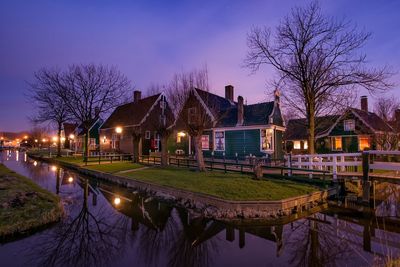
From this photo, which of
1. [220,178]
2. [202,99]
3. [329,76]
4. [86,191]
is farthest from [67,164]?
[329,76]

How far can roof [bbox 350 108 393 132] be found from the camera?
30.0 meters

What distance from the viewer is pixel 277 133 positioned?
24.0m

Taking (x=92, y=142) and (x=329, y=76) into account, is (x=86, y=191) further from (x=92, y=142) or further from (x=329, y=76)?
(x=92, y=142)

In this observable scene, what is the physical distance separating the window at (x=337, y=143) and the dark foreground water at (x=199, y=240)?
81.1 ft

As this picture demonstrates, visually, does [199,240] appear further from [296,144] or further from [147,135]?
[296,144]

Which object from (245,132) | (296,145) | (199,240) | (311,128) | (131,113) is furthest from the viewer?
(296,145)

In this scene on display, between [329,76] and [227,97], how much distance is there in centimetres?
1612

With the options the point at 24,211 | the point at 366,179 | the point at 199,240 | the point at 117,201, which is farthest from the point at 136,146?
the point at 366,179

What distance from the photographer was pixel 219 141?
2527 cm

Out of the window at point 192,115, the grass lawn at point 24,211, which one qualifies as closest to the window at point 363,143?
the window at point 192,115

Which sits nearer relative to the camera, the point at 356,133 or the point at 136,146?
the point at 136,146

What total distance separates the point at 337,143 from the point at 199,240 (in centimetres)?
3270

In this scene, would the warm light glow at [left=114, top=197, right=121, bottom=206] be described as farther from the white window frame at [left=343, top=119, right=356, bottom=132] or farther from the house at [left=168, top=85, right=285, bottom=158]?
the white window frame at [left=343, top=119, right=356, bottom=132]

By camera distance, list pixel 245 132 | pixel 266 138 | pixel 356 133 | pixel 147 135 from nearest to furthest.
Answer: pixel 266 138 < pixel 245 132 < pixel 356 133 < pixel 147 135
